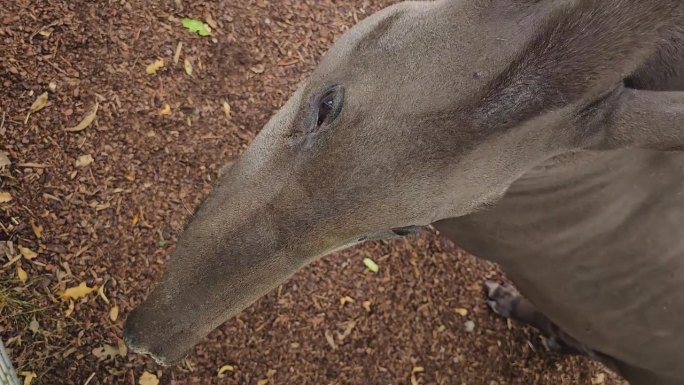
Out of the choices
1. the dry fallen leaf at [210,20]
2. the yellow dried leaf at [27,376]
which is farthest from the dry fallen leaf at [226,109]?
the yellow dried leaf at [27,376]

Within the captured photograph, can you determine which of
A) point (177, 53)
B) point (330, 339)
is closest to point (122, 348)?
point (330, 339)

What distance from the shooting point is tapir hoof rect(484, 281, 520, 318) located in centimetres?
503

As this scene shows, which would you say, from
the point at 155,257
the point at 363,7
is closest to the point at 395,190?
the point at 155,257

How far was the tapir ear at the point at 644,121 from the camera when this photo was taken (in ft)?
8.15

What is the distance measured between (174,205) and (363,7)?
2251mm

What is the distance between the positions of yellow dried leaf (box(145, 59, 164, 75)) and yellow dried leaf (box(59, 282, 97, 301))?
4.60ft

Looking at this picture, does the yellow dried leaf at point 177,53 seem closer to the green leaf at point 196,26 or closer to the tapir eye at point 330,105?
the green leaf at point 196,26

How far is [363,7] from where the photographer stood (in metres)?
5.33

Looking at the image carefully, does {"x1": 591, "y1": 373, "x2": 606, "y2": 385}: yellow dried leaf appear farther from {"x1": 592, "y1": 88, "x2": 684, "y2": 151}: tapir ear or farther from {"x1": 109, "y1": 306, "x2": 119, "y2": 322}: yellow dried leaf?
{"x1": 109, "y1": 306, "x2": 119, "y2": 322}: yellow dried leaf

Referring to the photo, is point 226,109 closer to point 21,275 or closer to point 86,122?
point 86,122

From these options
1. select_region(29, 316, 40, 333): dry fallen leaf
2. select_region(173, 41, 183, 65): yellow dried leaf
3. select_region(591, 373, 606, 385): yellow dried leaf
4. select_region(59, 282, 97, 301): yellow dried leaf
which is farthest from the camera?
select_region(591, 373, 606, 385): yellow dried leaf

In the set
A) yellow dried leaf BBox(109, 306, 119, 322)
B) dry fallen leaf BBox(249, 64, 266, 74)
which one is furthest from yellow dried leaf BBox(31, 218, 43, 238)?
dry fallen leaf BBox(249, 64, 266, 74)

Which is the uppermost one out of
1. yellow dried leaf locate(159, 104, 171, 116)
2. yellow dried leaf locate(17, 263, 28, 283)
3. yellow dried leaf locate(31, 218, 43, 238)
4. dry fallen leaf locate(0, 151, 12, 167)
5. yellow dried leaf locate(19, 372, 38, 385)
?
yellow dried leaf locate(159, 104, 171, 116)

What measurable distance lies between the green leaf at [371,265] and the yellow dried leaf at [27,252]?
2.11 m
